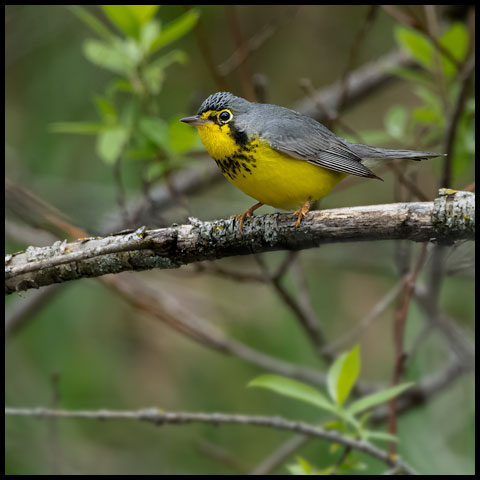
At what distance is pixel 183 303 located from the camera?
19.3 feet

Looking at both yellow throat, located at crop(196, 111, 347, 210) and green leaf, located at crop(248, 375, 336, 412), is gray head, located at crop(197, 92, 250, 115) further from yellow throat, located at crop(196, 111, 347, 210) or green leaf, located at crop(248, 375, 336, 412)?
green leaf, located at crop(248, 375, 336, 412)

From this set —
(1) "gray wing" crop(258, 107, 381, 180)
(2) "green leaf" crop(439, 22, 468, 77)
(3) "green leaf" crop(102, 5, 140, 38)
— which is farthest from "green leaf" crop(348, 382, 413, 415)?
(3) "green leaf" crop(102, 5, 140, 38)

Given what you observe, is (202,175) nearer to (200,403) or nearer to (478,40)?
(200,403)

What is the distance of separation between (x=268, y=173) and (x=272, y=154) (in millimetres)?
112

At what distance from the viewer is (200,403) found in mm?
5488

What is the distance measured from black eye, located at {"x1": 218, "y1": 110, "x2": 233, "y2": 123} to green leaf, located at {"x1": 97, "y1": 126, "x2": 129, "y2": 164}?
613mm

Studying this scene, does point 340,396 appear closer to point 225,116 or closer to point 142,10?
point 225,116

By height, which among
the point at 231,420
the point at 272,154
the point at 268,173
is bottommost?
the point at 231,420

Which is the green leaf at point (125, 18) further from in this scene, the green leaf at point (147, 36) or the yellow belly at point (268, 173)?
the yellow belly at point (268, 173)

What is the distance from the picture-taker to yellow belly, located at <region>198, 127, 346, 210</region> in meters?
3.16

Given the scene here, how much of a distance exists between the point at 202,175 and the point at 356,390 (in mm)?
2286

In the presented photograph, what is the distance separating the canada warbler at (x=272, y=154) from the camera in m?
3.18

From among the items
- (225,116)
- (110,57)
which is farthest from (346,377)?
(110,57)

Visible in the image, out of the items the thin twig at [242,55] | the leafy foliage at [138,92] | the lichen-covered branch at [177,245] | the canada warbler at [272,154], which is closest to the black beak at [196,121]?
the canada warbler at [272,154]
